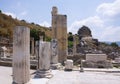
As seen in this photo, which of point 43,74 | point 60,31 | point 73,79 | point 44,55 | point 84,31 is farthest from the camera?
point 84,31

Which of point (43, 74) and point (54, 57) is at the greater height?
point (54, 57)

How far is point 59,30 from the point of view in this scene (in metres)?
22.0

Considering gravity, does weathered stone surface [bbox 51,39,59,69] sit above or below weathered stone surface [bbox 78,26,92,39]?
below

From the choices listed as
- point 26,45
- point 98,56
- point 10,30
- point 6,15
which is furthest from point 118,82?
point 6,15

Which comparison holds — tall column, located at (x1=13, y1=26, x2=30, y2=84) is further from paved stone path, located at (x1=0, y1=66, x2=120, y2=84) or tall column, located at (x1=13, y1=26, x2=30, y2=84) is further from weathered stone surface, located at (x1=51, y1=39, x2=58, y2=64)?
weathered stone surface, located at (x1=51, y1=39, x2=58, y2=64)

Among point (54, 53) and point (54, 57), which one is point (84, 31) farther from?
point (54, 57)

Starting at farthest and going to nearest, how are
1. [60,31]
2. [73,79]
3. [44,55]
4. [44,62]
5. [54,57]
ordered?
[60,31], [54,57], [44,55], [44,62], [73,79]

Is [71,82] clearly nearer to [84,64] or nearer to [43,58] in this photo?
[43,58]

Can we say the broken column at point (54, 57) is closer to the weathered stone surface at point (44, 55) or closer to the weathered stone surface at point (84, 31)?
the weathered stone surface at point (44, 55)

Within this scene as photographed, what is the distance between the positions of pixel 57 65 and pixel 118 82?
626 centimetres

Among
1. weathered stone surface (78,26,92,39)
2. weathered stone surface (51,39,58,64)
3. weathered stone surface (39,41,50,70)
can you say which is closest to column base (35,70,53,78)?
weathered stone surface (39,41,50,70)

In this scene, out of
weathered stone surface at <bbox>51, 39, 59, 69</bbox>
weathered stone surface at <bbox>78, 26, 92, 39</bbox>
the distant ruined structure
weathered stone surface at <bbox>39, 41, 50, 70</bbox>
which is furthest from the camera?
weathered stone surface at <bbox>78, 26, 92, 39</bbox>

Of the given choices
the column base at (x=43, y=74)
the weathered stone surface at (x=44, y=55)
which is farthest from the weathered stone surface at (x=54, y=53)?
the column base at (x=43, y=74)

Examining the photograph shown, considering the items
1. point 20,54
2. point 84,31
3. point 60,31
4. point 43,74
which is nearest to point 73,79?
point 43,74
